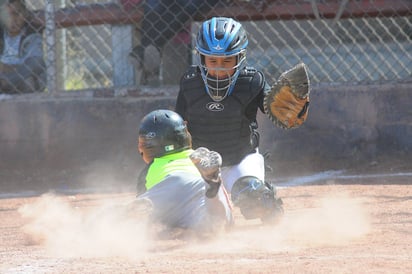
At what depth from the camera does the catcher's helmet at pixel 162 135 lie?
5.04 meters

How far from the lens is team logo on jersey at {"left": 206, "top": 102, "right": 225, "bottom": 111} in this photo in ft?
18.3

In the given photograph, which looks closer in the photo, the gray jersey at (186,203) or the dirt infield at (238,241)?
the dirt infield at (238,241)

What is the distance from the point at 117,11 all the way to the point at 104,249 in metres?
4.02

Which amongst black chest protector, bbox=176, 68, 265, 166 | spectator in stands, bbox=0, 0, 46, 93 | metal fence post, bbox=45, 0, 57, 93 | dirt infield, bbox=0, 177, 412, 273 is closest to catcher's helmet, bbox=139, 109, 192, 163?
dirt infield, bbox=0, 177, 412, 273

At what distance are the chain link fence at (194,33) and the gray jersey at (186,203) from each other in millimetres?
3100

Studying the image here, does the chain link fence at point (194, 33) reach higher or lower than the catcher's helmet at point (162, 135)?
lower

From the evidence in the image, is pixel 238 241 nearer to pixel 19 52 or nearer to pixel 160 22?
pixel 160 22

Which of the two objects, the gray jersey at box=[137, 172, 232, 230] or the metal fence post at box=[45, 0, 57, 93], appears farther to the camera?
the metal fence post at box=[45, 0, 57, 93]

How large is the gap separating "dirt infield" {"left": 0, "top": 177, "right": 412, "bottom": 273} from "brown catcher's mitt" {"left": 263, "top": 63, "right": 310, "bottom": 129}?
0.68 meters

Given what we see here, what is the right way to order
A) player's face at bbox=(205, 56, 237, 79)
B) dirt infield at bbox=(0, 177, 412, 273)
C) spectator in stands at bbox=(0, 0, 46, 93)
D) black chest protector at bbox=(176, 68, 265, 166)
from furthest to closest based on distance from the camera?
spectator in stands at bbox=(0, 0, 46, 93)
black chest protector at bbox=(176, 68, 265, 166)
player's face at bbox=(205, 56, 237, 79)
dirt infield at bbox=(0, 177, 412, 273)

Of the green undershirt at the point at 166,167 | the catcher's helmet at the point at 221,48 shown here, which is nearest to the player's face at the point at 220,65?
the catcher's helmet at the point at 221,48

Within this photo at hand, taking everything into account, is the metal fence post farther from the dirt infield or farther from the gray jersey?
the gray jersey

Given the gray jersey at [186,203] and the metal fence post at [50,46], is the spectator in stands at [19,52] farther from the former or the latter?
the gray jersey at [186,203]

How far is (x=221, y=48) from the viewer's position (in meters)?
5.33
